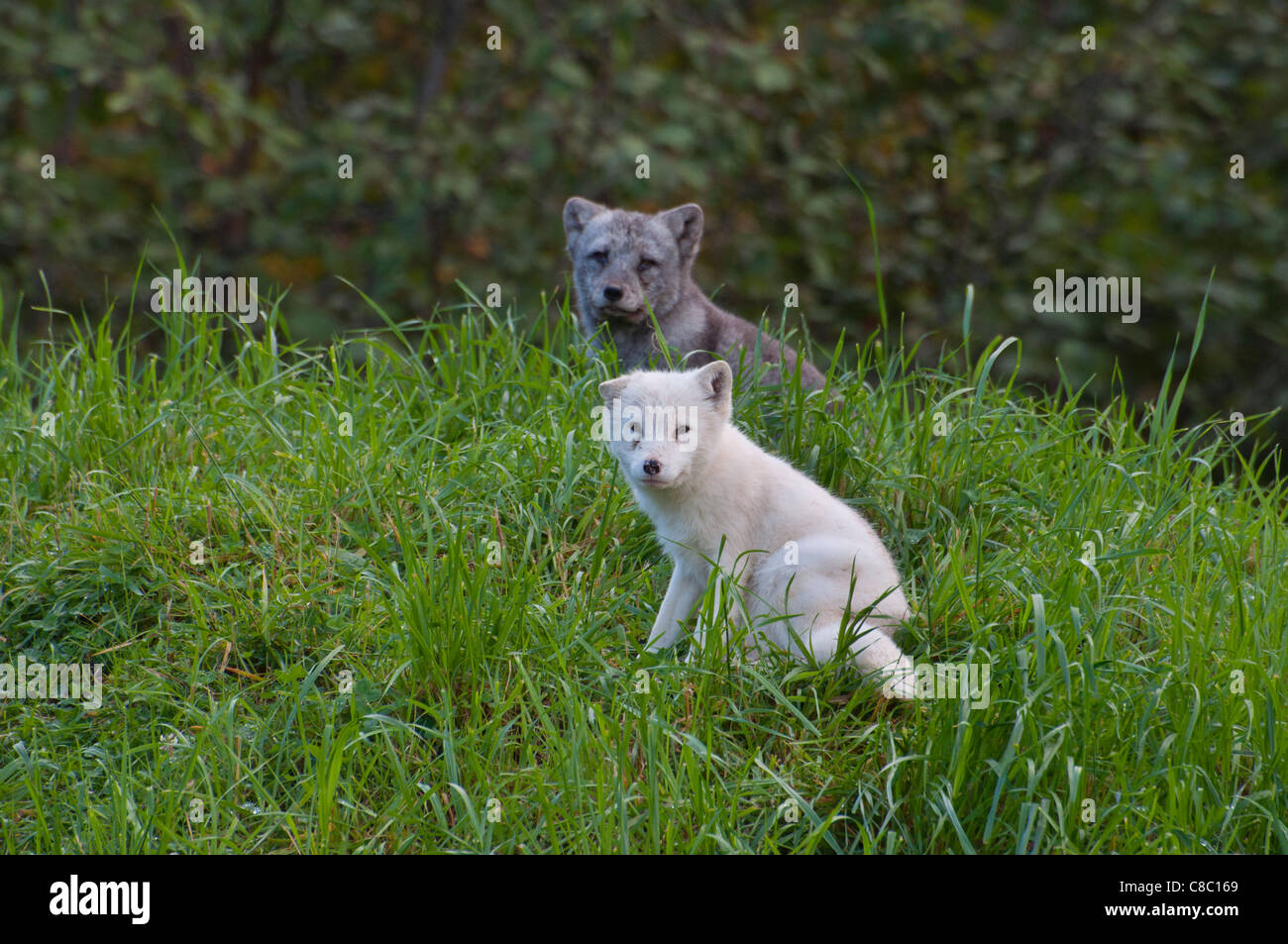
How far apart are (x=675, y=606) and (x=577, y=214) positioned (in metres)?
2.89

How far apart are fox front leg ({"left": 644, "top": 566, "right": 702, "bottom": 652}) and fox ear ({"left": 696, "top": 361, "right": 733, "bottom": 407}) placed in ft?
1.79

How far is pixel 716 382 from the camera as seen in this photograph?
4211 mm

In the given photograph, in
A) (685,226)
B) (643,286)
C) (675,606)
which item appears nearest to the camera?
(675,606)

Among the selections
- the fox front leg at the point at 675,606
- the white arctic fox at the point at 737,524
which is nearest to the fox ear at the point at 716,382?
the white arctic fox at the point at 737,524

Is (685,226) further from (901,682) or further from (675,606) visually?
(901,682)

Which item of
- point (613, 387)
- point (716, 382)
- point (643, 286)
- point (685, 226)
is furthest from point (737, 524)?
point (685, 226)

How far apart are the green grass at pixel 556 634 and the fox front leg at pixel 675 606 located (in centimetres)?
9

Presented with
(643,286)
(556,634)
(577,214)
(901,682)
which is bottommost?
(901,682)

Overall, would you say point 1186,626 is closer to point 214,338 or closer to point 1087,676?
point 1087,676

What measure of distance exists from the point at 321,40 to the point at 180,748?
6573mm

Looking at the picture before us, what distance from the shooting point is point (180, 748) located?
3.78 metres

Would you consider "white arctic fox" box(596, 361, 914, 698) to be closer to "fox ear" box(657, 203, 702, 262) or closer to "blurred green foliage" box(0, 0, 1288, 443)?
"fox ear" box(657, 203, 702, 262)

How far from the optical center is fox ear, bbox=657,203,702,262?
20.7ft

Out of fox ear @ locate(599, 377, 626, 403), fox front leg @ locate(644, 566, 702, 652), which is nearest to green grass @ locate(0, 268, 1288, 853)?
fox front leg @ locate(644, 566, 702, 652)
